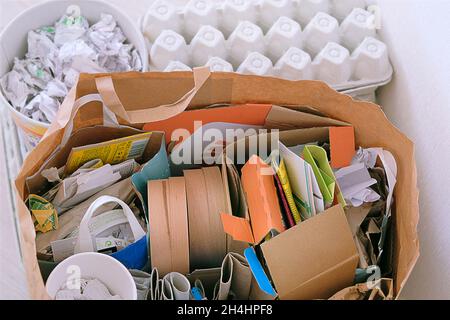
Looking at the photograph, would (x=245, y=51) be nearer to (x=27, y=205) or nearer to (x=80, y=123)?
(x=80, y=123)

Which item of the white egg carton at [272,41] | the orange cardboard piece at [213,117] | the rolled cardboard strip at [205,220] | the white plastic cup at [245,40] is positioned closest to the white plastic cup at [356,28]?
the white egg carton at [272,41]

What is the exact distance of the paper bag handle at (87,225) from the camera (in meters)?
0.75

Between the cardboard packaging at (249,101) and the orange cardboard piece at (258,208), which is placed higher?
the cardboard packaging at (249,101)

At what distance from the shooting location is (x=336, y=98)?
834mm

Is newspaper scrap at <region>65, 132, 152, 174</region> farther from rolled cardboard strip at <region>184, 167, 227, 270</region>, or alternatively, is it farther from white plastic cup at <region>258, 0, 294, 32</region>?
white plastic cup at <region>258, 0, 294, 32</region>

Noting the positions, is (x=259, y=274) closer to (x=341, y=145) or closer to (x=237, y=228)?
(x=237, y=228)

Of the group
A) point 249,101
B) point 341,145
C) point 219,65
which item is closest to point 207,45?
point 219,65

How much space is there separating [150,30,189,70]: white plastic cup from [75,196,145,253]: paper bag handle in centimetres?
28

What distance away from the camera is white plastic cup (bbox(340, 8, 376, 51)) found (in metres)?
0.99

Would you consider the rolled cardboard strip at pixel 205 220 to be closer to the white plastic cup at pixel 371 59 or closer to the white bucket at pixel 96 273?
the white bucket at pixel 96 273

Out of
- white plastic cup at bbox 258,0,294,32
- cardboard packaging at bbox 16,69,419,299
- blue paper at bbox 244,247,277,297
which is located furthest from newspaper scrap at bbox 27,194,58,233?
white plastic cup at bbox 258,0,294,32
